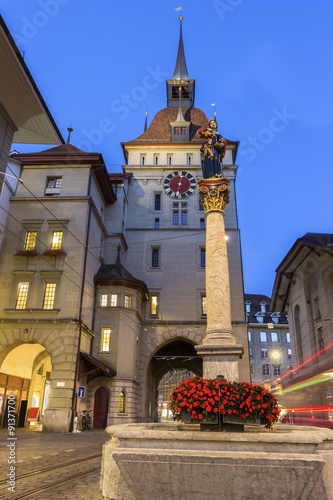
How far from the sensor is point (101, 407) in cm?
2850

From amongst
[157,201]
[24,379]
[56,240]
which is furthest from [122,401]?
[157,201]

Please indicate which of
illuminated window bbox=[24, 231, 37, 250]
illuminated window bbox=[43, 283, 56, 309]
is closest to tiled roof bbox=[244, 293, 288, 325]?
illuminated window bbox=[43, 283, 56, 309]

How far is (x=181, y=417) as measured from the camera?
7.11 m

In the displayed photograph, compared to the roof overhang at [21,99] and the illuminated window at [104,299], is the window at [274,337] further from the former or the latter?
the roof overhang at [21,99]

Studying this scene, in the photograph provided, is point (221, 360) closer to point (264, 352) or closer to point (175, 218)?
point (175, 218)

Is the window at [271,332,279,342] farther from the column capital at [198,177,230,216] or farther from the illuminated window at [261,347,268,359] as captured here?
the column capital at [198,177,230,216]

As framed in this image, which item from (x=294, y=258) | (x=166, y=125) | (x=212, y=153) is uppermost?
(x=166, y=125)

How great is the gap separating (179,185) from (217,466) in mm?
35594

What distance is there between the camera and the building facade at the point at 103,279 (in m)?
24.4

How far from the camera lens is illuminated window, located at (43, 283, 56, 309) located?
82.1 feet

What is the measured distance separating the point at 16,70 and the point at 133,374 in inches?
853

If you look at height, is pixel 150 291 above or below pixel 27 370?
above

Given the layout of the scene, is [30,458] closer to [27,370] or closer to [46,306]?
[46,306]

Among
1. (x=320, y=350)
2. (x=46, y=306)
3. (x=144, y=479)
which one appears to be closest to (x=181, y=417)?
(x=144, y=479)
